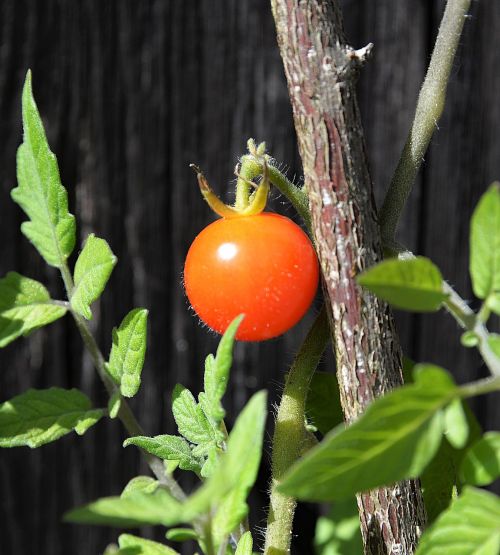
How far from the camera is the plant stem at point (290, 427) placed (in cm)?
53

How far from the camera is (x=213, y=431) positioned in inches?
19.9

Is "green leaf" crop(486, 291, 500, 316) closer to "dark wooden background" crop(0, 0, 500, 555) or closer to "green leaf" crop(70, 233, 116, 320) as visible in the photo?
"green leaf" crop(70, 233, 116, 320)

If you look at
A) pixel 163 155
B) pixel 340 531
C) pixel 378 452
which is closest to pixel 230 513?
pixel 378 452

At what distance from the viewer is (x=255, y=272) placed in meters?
0.49

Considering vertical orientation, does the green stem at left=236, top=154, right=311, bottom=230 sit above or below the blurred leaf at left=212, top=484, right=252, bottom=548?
above

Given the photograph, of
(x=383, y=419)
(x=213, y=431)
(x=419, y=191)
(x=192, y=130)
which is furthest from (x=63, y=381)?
(x=383, y=419)

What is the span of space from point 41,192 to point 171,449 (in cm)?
19

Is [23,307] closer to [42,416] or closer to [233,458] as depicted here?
[42,416]

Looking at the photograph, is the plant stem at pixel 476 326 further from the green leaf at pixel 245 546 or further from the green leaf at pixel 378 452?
the green leaf at pixel 245 546

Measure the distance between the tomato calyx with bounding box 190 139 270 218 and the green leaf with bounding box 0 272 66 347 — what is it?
0.40 feet

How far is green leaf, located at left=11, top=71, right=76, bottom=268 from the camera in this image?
46 cm

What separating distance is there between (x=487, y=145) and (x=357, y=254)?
89 centimetres

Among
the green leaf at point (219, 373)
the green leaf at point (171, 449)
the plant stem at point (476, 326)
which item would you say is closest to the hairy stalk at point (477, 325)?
the plant stem at point (476, 326)

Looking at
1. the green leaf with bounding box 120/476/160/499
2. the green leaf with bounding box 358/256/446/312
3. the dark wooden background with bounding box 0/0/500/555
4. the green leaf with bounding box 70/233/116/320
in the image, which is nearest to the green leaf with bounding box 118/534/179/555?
the green leaf with bounding box 120/476/160/499
